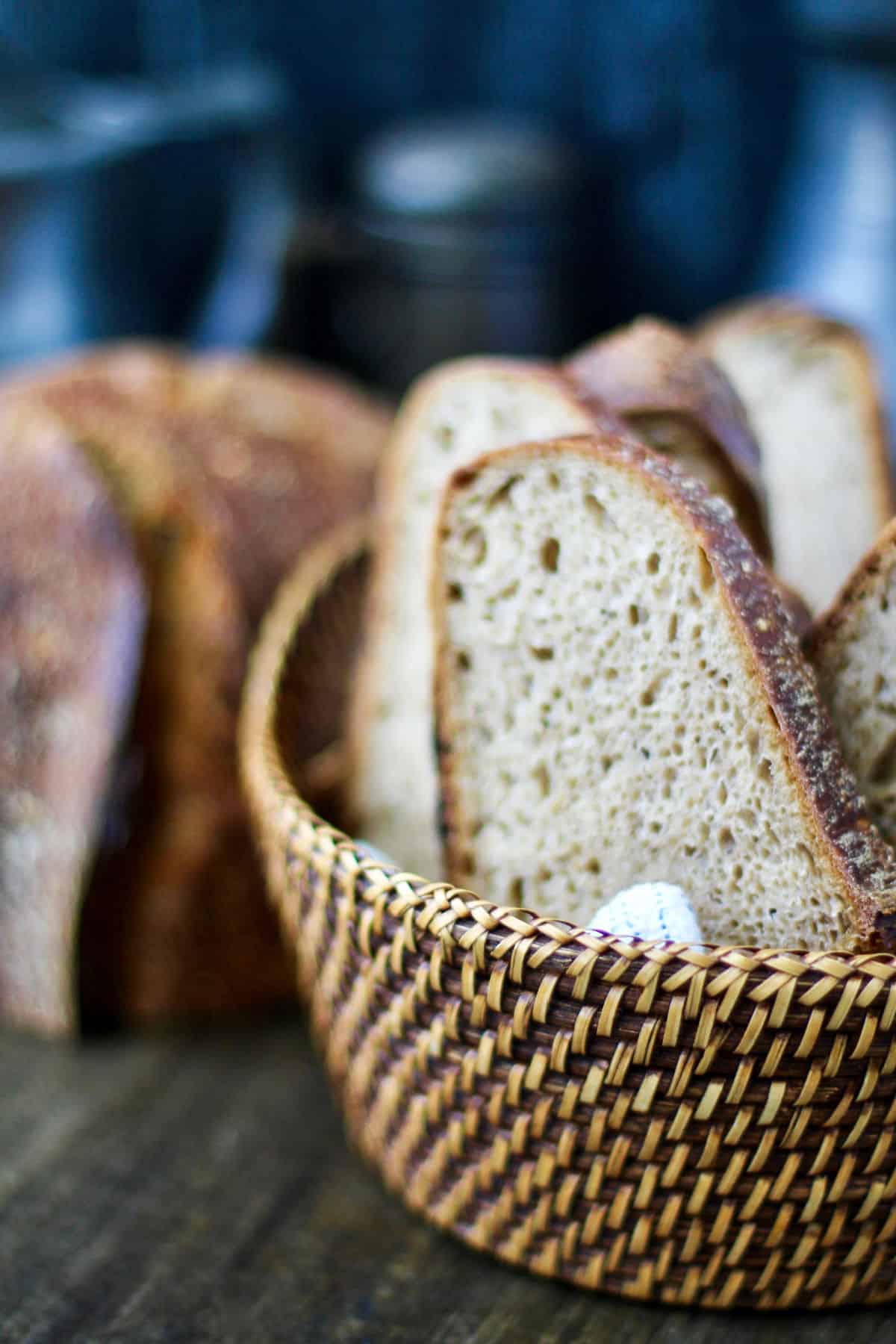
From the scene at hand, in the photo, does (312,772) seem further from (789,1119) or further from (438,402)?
(789,1119)

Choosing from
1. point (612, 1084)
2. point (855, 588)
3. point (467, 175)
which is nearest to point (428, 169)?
point (467, 175)

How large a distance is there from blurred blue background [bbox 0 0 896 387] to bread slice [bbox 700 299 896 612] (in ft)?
1.05

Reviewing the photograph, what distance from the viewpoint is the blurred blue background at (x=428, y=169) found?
178cm

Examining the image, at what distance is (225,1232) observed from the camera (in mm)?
1080

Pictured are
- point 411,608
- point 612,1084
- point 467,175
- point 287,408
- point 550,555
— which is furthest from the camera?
point 467,175

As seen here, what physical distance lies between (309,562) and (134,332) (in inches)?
30.5

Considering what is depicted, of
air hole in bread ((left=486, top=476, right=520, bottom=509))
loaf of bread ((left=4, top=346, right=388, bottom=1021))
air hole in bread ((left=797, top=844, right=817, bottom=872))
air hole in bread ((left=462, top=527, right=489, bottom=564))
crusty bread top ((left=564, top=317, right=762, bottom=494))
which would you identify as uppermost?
crusty bread top ((left=564, top=317, right=762, bottom=494))

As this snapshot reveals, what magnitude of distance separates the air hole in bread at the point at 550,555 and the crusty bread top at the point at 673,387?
160 millimetres

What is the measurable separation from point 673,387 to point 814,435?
0.30 meters

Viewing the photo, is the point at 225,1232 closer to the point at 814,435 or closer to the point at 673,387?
the point at 673,387

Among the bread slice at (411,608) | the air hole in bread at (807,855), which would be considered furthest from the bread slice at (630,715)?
the bread slice at (411,608)

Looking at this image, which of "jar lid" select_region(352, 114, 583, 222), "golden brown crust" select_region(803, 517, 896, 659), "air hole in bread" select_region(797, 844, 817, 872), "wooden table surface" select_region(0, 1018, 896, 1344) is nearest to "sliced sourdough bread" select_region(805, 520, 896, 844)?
"golden brown crust" select_region(803, 517, 896, 659)

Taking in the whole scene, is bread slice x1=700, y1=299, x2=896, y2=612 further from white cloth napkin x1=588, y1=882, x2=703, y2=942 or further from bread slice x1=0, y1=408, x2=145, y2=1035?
bread slice x1=0, y1=408, x2=145, y2=1035

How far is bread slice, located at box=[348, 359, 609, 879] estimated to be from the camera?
1194 millimetres
